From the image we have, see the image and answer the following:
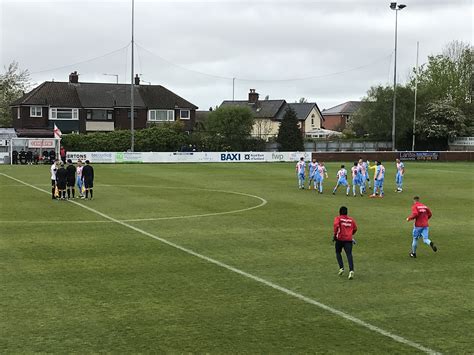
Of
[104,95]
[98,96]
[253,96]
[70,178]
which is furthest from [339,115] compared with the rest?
[70,178]

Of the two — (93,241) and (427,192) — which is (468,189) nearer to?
(427,192)

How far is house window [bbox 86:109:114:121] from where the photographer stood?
88.1 metres

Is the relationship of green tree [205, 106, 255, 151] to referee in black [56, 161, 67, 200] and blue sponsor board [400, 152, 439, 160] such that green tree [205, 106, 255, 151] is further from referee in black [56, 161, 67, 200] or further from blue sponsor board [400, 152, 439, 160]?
referee in black [56, 161, 67, 200]

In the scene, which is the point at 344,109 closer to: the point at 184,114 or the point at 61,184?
the point at 184,114

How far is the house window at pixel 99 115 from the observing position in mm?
88062

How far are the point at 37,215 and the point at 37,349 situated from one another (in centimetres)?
1625

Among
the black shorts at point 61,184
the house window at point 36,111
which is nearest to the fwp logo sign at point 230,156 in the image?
the house window at point 36,111

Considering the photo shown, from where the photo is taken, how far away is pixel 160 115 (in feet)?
303

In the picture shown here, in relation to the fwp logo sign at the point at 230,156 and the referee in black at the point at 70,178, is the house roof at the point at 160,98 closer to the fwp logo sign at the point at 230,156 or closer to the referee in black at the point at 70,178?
the fwp logo sign at the point at 230,156

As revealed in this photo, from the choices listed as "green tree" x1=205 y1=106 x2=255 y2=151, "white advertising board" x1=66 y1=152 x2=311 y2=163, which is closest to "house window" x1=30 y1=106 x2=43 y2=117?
"green tree" x1=205 y1=106 x2=255 y2=151

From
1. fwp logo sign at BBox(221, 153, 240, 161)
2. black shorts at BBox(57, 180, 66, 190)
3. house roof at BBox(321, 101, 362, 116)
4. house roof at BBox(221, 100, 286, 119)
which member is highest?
house roof at BBox(321, 101, 362, 116)

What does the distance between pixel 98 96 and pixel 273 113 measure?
32294 millimetres

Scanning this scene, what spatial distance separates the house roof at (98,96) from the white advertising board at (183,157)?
24326 mm

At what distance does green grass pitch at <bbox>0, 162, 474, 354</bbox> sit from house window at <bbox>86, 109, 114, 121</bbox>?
5983 centimetres
